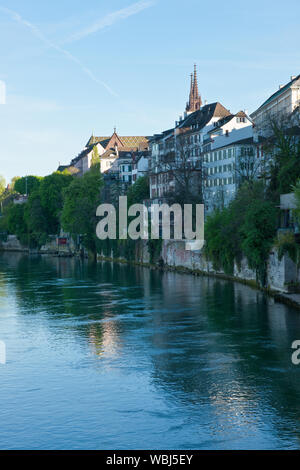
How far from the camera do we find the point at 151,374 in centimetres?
2406

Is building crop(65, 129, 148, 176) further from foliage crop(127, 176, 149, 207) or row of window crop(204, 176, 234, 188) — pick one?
row of window crop(204, 176, 234, 188)

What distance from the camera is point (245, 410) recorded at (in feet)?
65.3

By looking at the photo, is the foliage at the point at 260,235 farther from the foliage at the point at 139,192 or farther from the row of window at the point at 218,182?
the foliage at the point at 139,192

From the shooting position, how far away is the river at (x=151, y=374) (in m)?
18.3

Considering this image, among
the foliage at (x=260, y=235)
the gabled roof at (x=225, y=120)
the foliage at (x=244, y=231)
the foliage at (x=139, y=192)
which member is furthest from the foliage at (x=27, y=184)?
the foliage at (x=260, y=235)

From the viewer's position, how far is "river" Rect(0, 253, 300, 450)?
18328 millimetres

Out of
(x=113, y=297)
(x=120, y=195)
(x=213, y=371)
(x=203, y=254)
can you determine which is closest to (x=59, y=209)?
(x=120, y=195)

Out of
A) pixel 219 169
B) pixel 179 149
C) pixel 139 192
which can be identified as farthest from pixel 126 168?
pixel 219 169

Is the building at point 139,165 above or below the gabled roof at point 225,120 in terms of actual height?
below

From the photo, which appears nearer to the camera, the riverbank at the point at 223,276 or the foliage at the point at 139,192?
the riverbank at the point at 223,276

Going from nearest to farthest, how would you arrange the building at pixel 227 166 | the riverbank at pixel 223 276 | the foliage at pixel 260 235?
the riverbank at pixel 223 276 → the foliage at pixel 260 235 → the building at pixel 227 166

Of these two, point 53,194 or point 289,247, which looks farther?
point 53,194

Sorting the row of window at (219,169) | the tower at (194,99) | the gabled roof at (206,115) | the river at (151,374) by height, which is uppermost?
the tower at (194,99)

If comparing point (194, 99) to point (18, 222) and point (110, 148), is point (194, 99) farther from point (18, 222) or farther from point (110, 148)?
point (18, 222)
